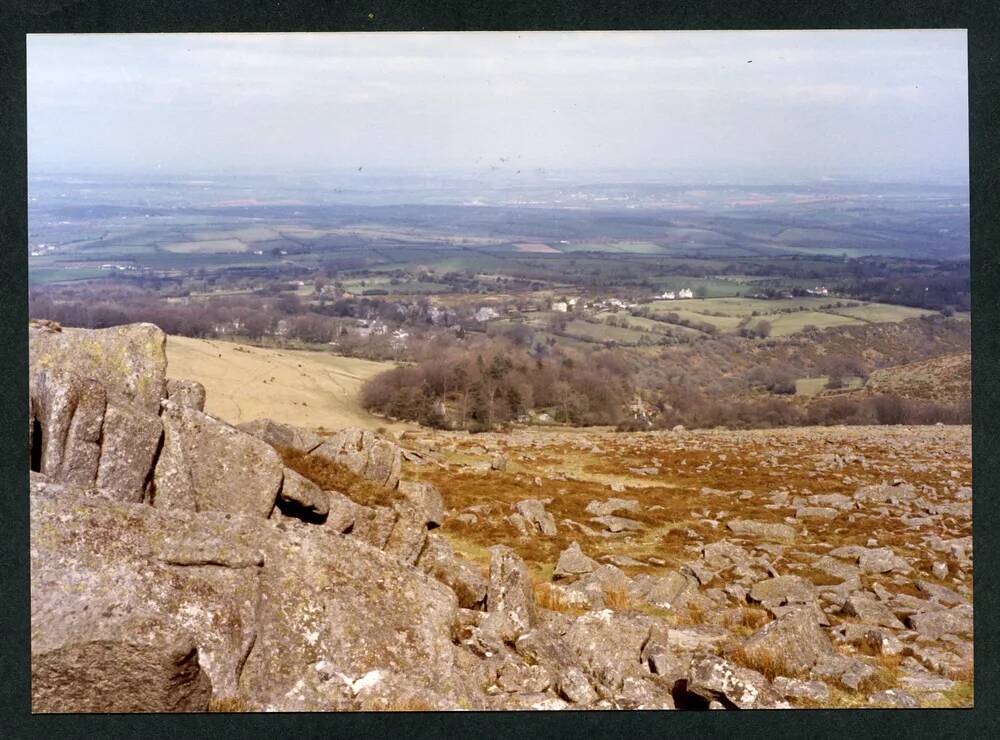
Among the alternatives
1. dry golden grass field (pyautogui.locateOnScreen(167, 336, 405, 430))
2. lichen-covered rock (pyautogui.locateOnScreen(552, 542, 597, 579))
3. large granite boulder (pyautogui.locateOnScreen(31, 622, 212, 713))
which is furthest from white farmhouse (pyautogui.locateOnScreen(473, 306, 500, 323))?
large granite boulder (pyautogui.locateOnScreen(31, 622, 212, 713))

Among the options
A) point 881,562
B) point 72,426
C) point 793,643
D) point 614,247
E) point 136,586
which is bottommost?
point 881,562

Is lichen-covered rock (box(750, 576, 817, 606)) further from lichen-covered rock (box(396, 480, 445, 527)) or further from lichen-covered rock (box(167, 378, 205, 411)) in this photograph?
lichen-covered rock (box(167, 378, 205, 411))

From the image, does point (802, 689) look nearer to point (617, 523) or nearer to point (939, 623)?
point (939, 623)

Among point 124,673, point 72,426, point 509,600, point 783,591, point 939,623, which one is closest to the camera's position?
point 124,673

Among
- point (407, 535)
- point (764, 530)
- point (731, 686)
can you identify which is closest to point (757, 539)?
point (764, 530)

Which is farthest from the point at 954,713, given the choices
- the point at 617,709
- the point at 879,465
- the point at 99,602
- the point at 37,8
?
the point at 879,465

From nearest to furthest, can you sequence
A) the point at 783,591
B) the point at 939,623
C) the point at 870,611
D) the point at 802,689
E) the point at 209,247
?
the point at 802,689, the point at 939,623, the point at 870,611, the point at 783,591, the point at 209,247

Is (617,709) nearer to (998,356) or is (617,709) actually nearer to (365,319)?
(998,356)
